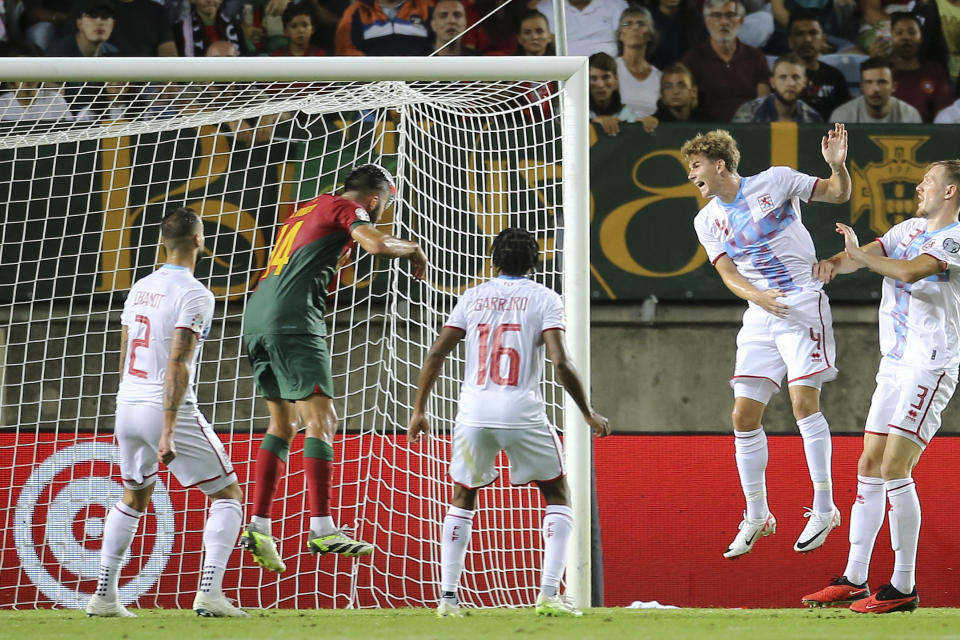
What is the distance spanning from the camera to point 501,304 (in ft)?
17.6

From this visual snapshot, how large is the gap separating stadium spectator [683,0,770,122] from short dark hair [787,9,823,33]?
20.3 inches

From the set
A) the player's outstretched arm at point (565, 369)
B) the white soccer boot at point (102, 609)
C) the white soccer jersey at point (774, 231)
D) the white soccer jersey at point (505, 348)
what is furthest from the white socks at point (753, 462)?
the white soccer boot at point (102, 609)

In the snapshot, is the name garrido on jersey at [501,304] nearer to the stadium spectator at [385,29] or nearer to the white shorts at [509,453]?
the white shorts at [509,453]

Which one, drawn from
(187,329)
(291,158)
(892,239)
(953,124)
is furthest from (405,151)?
(953,124)

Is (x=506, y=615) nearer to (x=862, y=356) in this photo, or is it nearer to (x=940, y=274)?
(x=940, y=274)

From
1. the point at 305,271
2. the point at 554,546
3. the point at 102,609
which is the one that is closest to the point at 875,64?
the point at 305,271

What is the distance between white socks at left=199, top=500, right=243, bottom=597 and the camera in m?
5.41

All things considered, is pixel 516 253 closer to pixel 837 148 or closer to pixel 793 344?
pixel 793 344

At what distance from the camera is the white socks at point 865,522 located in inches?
225

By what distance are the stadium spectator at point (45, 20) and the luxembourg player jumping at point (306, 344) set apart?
4.62m

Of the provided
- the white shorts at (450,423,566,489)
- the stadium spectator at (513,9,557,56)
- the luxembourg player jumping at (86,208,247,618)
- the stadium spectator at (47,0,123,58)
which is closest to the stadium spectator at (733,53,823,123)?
the stadium spectator at (513,9,557,56)

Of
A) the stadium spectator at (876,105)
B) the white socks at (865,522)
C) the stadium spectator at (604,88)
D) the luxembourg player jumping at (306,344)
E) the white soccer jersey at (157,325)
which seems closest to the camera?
the white soccer jersey at (157,325)

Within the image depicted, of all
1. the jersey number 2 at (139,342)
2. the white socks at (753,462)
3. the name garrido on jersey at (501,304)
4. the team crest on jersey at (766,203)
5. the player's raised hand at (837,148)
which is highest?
the player's raised hand at (837,148)

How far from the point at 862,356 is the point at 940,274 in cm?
316
